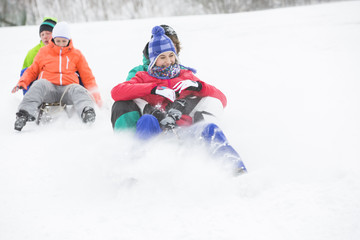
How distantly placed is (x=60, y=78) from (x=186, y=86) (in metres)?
1.56

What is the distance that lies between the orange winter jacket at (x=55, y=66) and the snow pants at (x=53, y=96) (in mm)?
99

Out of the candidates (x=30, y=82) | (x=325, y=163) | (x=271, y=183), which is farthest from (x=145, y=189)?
(x=30, y=82)

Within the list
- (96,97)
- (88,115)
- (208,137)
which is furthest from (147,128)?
(96,97)

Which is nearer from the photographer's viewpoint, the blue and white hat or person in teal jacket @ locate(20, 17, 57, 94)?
the blue and white hat

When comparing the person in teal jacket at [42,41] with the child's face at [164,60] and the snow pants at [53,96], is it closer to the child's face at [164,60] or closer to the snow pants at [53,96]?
the snow pants at [53,96]

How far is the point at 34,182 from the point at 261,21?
7235 mm

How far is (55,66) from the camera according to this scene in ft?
9.90

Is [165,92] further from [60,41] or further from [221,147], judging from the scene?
[60,41]

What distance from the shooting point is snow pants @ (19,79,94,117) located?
270 centimetres

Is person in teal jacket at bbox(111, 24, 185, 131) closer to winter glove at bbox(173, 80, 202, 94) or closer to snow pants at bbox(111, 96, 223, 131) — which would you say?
snow pants at bbox(111, 96, 223, 131)

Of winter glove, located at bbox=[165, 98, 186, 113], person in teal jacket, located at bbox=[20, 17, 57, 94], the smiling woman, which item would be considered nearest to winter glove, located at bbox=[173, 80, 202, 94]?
winter glove, located at bbox=[165, 98, 186, 113]

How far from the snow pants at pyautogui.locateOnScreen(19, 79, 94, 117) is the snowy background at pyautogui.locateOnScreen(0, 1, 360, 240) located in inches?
6.3

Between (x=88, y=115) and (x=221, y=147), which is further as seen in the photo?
(x=88, y=115)

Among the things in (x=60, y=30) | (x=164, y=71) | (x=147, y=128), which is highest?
(x=60, y=30)
